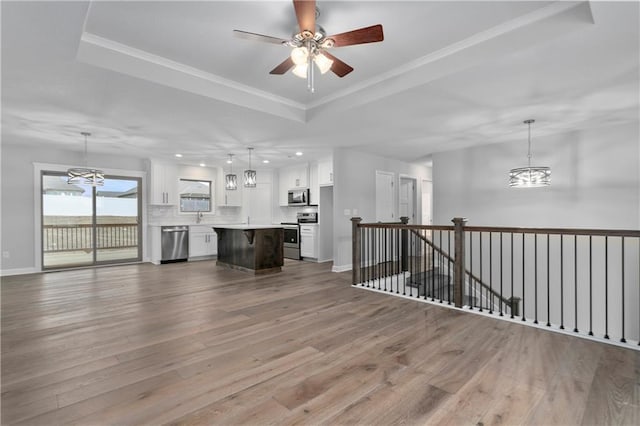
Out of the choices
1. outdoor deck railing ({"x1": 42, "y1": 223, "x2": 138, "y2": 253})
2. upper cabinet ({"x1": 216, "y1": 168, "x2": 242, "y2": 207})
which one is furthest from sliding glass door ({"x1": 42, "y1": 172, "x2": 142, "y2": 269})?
upper cabinet ({"x1": 216, "y1": 168, "x2": 242, "y2": 207})

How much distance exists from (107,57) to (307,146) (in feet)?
11.9

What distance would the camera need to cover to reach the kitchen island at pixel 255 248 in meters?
5.78

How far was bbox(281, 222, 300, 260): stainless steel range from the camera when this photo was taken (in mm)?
7816

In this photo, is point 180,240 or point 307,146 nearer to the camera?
point 307,146

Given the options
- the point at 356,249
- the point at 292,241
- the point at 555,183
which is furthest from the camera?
the point at 292,241

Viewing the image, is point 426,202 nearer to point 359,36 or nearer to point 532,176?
point 532,176

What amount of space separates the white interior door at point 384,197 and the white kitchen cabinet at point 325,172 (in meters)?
1.11

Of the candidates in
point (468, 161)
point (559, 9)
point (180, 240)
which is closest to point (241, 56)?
point (559, 9)

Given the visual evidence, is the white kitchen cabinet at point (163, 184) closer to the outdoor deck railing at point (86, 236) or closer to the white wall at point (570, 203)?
the outdoor deck railing at point (86, 236)

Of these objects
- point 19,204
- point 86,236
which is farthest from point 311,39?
point 86,236

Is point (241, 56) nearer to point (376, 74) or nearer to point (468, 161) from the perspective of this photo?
point (376, 74)

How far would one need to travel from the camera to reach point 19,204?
19.2ft

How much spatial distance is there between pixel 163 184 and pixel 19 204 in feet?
8.37

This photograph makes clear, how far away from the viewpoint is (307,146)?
5.94 m
